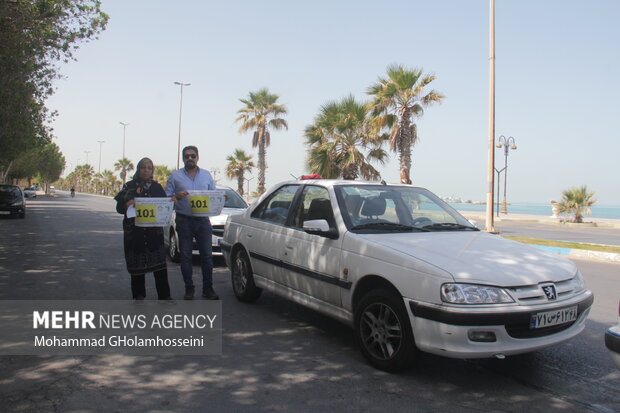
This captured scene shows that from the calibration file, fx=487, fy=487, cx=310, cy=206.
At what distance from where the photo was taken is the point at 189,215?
5930 millimetres

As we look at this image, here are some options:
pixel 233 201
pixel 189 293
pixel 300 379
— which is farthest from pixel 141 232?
pixel 233 201

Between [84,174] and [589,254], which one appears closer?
[589,254]

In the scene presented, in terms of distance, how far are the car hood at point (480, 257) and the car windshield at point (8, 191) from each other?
910 inches

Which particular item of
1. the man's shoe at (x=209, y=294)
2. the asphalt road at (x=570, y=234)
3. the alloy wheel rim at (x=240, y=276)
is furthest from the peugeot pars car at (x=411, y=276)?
the asphalt road at (x=570, y=234)

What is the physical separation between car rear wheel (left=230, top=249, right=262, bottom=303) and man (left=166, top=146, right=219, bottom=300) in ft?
1.09

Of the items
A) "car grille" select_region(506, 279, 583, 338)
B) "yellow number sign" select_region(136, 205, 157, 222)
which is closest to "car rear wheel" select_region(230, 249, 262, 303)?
"yellow number sign" select_region(136, 205, 157, 222)

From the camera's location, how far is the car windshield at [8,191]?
22328mm

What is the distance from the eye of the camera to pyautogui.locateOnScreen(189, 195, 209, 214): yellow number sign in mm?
5789

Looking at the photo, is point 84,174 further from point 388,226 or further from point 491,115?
point 388,226

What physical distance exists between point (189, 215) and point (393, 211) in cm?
254

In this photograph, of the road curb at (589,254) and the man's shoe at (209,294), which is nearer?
the man's shoe at (209,294)

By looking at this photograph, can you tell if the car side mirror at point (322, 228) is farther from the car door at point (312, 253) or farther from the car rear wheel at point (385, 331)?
the car rear wheel at point (385, 331)

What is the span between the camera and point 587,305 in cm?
383

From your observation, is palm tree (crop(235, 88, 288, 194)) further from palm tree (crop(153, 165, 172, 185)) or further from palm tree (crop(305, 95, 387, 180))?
palm tree (crop(153, 165, 172, 185))
